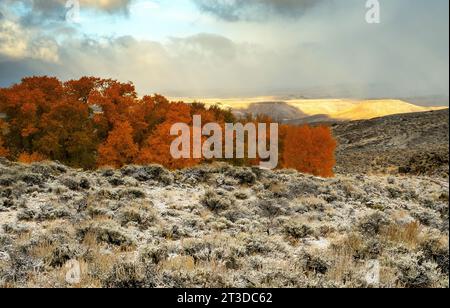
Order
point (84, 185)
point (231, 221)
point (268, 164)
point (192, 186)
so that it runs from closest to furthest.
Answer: point (231, 221) < point (84, 185) < point (192, 186) < point (268, 164)

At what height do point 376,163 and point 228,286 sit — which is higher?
point 228,286

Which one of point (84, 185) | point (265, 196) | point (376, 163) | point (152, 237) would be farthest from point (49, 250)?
point (376, 163)

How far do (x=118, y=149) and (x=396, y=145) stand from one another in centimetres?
11401

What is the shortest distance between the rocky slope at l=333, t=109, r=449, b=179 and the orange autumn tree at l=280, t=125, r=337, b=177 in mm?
21102

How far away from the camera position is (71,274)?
28.3 feet

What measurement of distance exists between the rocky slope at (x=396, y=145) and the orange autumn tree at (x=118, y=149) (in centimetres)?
4557

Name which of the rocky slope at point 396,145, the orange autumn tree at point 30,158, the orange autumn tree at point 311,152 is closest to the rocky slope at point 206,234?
the orange autumn tree at point 30,158

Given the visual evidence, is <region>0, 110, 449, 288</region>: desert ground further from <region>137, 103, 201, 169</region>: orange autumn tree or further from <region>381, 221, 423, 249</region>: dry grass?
<region>137, 103, 201, 169</region>: orange autumn tree

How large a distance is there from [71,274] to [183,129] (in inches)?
1407

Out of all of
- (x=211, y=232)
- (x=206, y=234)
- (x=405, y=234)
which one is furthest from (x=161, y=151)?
(x=405, y=234)

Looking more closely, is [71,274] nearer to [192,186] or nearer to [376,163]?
[192,186]

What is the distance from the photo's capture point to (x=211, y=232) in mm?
13617

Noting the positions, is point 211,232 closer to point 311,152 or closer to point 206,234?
point 206,234
